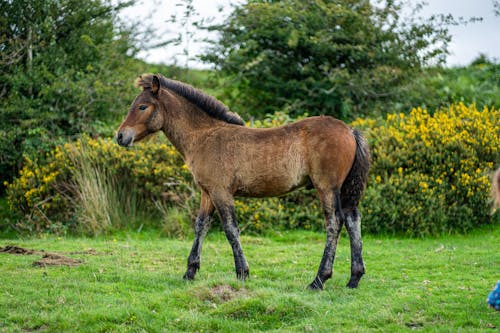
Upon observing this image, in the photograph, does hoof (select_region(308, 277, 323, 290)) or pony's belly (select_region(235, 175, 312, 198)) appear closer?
hoof (select_region(308, 277, 323, 290))

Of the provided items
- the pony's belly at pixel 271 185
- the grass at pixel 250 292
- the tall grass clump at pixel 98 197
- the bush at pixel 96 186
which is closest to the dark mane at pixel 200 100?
the pony's belly at pixel 271 185

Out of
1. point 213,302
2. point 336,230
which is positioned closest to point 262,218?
point 336,230

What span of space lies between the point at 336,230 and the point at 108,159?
678cm

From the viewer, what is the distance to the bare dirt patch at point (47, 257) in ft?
29.1

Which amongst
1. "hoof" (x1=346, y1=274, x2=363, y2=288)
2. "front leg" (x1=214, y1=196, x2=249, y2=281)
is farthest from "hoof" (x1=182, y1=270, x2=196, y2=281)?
"hoof" (x1=346, y1=274, x2=363, y2=288)

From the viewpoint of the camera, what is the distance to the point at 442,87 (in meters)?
19.2

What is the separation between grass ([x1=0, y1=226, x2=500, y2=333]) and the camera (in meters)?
6.31

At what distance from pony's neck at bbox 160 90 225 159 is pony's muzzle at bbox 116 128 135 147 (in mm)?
465

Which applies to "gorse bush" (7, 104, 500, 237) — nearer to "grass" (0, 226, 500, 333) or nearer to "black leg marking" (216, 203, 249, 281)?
"grass" (0, 226, 500, 333)

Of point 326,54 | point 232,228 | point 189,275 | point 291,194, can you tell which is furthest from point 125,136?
point 326,54

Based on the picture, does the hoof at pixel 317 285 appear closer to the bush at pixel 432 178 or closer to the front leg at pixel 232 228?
the front leg at pixel 232 228

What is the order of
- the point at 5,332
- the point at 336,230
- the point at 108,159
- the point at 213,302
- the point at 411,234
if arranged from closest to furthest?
the point at 5,332 → the point at 213,302 → the point at 336,230 → the point at 411,234 → the point at 108,159

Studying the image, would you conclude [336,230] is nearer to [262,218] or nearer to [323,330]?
[323,330]

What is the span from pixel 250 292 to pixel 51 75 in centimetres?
950
